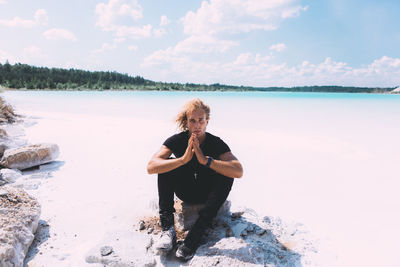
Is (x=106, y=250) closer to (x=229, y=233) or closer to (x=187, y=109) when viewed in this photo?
(x=229, y=233)

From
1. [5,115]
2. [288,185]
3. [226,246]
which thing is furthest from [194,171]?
[5,115]

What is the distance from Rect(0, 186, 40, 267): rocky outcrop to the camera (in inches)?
80.8

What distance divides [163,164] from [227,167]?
0.57 m

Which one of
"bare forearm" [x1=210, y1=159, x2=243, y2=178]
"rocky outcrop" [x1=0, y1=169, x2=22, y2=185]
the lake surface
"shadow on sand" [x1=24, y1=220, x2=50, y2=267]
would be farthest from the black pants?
"rocky outcrop" [x1=0, y1=169, x2=22, y2=185]

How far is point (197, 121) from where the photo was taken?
8.59 feet

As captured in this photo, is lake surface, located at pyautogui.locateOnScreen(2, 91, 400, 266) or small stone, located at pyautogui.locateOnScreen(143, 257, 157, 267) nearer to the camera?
small stone, located at pyautogui.locateOnScreen(143, 257, 157, 267)

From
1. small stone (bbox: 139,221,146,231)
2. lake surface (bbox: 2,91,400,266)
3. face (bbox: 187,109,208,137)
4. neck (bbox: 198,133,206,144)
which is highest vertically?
face (bbox: 187,109,208,137)

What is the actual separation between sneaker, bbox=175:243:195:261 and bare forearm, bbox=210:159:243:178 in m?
0.71

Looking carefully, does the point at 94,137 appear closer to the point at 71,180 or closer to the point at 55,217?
the point at 71,180

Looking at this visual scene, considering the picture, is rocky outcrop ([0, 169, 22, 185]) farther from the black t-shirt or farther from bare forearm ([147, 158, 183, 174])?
the black t-shirt

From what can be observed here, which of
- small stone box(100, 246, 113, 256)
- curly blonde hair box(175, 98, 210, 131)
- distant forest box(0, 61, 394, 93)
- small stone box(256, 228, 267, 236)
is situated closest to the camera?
small stone box(100, 246, 113, 256)

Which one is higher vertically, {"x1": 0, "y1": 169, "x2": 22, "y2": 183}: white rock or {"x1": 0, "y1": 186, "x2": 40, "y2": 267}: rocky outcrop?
{"x1": 0, "y1": 186, "x2": 40, "y2": 267}: rocky outcrop

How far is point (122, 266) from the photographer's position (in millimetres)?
2283

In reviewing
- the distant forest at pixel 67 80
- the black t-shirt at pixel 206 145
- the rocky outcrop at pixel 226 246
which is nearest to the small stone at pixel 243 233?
the rocky outcrop at pixel 226 246
